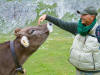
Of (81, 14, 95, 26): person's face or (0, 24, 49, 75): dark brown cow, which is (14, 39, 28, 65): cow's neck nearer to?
(0, 24, 49, 75): dark brown cow

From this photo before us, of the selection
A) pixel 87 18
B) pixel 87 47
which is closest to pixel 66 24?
pixel 87 18

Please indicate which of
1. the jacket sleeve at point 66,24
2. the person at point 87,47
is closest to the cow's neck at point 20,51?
the person at point 87,47

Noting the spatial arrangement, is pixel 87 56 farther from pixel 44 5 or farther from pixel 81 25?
pixel 44 5

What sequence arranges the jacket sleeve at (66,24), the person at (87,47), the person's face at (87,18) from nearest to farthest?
the person at (87,47) < the person's face at (87,18) < the jacket sleeve at (66,24)

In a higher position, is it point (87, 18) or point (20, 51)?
point (87, 18)

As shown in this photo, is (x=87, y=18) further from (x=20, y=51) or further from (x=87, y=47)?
(x=20, y=51)

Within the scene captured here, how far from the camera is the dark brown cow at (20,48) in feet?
19.3

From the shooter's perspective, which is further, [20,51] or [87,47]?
[20,51]

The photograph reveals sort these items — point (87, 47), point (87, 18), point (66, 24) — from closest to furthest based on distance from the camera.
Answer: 1. point (87, 47)
2. point (87, 18)
3. point (66, 24)

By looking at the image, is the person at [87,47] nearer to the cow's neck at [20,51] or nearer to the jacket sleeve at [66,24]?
the jacket sleeve at [66,24]

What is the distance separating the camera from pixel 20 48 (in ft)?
19.6

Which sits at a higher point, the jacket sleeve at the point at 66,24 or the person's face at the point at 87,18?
the person's face at the point at 87,18

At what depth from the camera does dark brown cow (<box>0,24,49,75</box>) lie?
5.89 metres

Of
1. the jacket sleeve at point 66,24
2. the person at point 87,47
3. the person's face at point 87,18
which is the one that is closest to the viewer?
the person at point 87,47
